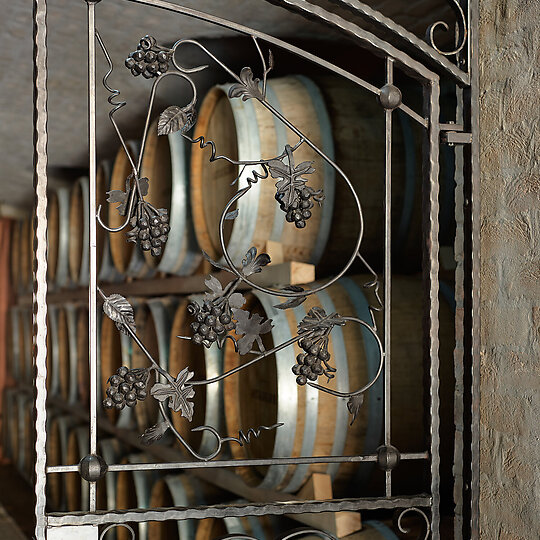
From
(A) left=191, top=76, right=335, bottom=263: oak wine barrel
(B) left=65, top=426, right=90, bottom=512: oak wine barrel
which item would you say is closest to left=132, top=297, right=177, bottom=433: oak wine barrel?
(A) left=191, top=76, right=335, bottom=263: oak wine barrel

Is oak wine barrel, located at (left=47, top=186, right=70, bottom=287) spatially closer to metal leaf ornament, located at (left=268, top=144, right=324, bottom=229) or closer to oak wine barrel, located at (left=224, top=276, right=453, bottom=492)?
oak wine barrel, located at (left=224, top=276, right=453, bottom=492)

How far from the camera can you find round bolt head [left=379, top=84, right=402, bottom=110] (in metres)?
1.47

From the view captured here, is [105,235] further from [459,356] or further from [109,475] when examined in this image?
[459,356]

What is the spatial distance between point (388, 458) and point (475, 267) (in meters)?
0.41

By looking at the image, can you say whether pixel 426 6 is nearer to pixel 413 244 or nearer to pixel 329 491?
pixel 413 244

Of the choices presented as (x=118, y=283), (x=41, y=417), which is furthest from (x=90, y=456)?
(x=118, y=283)

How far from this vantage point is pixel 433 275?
1471mm

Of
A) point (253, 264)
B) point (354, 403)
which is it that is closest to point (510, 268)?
point (354, 403)

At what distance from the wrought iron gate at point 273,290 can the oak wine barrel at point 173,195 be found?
3.50ft

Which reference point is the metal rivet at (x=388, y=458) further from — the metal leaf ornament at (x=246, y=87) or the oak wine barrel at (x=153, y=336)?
the oak wine barrel at (x=153, y=336)

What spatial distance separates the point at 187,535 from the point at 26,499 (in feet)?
9.61

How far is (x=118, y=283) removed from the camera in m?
3.22

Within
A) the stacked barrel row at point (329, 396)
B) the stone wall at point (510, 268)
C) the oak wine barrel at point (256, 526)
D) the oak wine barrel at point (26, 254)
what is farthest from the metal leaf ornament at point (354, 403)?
the oak wine barrel at point (26, 254)

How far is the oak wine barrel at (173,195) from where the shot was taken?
8.05 ft
